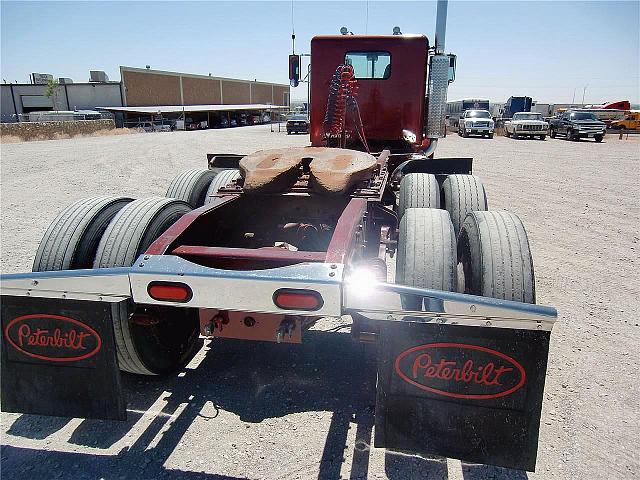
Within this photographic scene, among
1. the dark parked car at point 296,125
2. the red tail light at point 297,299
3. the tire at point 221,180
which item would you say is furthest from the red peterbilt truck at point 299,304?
the dark parked car at point 296,125

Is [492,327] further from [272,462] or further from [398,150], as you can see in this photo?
[398,150]

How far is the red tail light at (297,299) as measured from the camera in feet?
7.29

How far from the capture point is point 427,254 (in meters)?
2.67

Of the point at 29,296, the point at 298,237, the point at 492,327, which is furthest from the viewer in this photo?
the point at 298,237

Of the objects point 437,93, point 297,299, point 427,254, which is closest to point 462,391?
point 427,254

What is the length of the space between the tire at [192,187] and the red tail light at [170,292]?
9.81 feet

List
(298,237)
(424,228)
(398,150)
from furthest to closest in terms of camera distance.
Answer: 1. (398,150)
2. (298,237)
3. (424,228)

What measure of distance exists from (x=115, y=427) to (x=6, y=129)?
1246 inches

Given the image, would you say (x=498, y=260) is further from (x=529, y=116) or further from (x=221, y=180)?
(x=529, y=116)

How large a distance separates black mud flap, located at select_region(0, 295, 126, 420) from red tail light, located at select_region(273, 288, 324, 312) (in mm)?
917

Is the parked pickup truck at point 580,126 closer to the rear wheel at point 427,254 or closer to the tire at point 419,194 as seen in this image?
the tire at point 419,194

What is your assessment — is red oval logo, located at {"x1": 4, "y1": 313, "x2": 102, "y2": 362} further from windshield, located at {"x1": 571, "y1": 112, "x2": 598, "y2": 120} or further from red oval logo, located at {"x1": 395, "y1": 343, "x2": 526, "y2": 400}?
windshield, located at {"x1": 571, "y1": 112, "x2": 598, "y2": 120}

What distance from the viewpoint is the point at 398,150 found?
273 inches

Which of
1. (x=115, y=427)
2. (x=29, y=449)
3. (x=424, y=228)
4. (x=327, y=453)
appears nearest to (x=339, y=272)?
(x=424, y=228)
